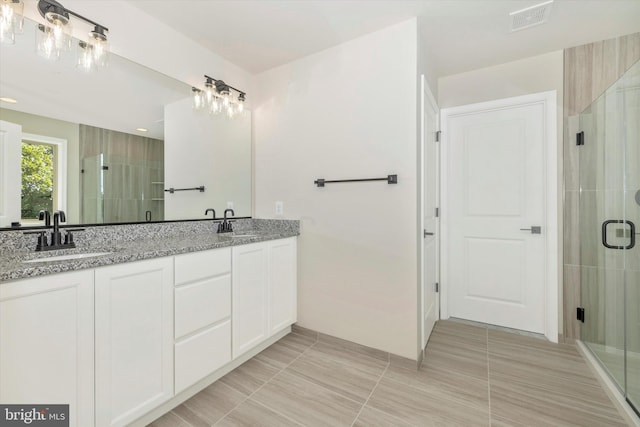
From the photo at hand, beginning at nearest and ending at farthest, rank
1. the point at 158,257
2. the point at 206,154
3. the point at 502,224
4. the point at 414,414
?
the point at 158,257 → the point at 414,414 → the point at 206,154 → the point at 502,224

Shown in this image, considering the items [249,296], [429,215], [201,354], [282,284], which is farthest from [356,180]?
[201,354]

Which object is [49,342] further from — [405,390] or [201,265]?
[405,390]

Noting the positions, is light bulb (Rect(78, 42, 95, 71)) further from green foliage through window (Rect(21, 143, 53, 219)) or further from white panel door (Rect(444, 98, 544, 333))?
white panel door (Rect(444, 98, 544, 333))

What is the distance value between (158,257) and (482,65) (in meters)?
3.05

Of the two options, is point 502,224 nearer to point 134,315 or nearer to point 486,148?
point 486,148

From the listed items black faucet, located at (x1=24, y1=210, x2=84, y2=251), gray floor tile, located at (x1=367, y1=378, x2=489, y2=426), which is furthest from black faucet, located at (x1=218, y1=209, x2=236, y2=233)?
gray floor tile, located at (x1=367, y1=378, x2=489, y2=426)

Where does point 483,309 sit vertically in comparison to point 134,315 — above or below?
below

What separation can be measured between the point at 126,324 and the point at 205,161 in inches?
58.1

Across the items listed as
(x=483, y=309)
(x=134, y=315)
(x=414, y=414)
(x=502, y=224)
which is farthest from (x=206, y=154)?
(x=483, y=309)

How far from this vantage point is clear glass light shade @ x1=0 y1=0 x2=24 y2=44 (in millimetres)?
1308

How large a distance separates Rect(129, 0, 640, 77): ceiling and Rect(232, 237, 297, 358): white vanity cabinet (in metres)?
1.59

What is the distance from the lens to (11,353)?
946 mm

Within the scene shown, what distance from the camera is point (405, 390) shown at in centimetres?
167

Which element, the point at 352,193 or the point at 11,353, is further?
the point at 352,193
